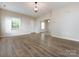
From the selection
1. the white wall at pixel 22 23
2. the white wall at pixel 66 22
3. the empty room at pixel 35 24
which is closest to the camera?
the empty room at pixel 35 24

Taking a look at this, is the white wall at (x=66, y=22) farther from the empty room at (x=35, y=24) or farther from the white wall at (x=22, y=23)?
the white wall at (x=22, y=23)

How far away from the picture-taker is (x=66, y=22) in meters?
5.97

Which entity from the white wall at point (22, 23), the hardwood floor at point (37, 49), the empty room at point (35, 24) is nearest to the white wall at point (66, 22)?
the empty room at point (35, 24)

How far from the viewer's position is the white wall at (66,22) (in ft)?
17.1

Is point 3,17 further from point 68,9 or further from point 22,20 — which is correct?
point 68,9

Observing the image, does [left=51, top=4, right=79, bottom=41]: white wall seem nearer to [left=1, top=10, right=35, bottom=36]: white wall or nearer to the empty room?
the empty room

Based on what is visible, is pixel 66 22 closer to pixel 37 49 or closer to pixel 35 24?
pixel 35 24

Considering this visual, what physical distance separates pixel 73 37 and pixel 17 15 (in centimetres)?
322

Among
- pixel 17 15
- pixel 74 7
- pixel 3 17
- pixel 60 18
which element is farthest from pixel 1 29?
pixel 74 7

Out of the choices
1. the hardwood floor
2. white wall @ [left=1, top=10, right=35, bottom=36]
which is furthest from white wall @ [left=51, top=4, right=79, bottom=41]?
white wall @ [left=1, top=10, right=35, bottom=36]

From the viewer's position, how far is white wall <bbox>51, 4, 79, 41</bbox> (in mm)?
5227

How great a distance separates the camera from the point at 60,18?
6535 mm

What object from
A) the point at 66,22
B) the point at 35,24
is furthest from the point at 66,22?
the point at 35,24

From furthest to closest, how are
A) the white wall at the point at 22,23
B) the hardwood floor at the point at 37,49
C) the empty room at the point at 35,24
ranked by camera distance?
the white wall at the point at 22,23, the empty room at the point at 35,24, the hardwood floor at the point at 37,49
